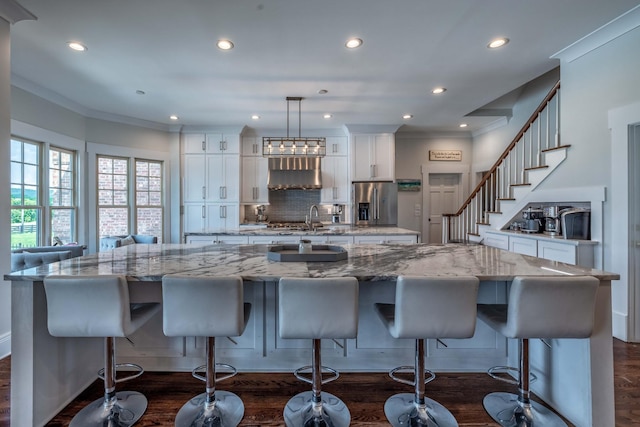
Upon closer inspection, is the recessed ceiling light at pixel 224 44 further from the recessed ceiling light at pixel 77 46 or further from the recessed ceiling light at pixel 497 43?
the recessed ceiling light at pixel 497 43

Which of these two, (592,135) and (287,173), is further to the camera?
(287,173)

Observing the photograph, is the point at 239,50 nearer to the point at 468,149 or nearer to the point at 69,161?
the point at 69,161

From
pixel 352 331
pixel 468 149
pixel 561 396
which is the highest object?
pixel 468 149

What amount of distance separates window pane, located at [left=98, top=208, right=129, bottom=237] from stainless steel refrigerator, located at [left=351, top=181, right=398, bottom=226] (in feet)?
13.2

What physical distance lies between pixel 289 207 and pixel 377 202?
1.78 m

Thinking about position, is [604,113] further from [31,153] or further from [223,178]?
[31,153]

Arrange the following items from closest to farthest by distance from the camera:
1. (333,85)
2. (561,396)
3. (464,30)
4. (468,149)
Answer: (561,396), (464,30), (333,85), (468,149)

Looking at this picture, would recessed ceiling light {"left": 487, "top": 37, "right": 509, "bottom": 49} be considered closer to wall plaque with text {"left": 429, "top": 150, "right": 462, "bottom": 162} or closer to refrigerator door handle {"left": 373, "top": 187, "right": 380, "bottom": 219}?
refrigerator door handle {"left": 373, "top": 187, "right": 380, "bottom": 219}

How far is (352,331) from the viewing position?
4.88 feet

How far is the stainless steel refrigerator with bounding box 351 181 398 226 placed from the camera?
5.57 meters

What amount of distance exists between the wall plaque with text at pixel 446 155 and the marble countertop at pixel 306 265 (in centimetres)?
424

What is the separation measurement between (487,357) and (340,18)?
2.78 meters

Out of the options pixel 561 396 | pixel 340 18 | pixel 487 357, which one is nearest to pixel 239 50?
pixel 340 18

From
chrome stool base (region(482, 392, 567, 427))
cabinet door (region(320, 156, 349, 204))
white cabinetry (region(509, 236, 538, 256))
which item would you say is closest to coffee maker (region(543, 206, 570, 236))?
white cabinetry (region(509, 236, 538, 256))
